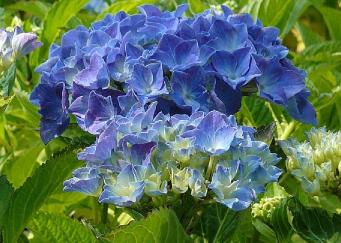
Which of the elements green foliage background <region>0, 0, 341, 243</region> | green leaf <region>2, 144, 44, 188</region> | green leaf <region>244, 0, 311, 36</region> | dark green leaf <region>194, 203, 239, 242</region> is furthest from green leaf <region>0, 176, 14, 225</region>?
green leaf <region>244, 0, 311, 36</region>

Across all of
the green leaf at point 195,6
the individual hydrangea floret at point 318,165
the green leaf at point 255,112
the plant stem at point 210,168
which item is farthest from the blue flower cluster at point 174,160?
the green leaf at point 195,6

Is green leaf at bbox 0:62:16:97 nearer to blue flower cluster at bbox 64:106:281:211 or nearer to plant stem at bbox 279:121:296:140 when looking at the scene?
blue flower cluster at bbox 64:106:281:211

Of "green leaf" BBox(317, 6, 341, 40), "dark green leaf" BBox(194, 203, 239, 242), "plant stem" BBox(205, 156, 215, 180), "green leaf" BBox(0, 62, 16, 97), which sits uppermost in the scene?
"green leaf" BBox(0, 62, 16, 97)

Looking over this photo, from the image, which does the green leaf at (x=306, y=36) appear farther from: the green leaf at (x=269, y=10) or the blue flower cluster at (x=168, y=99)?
the blue flower cluster at (x=168, y=99)

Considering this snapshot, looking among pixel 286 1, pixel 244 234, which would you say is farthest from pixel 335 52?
pixel 244 234

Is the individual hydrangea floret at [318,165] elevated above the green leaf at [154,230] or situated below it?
below

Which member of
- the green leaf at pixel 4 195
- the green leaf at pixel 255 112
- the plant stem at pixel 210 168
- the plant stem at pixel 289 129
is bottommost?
the plant stem at pixel 289 129
